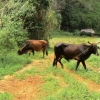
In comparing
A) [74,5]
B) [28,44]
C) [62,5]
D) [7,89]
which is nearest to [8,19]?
[28,44]

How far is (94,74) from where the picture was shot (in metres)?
16.2

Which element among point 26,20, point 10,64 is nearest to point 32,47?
point 10,64

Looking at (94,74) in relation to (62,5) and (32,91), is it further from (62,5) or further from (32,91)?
(62,5)

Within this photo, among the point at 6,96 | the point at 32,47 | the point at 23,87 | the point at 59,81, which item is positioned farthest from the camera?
the point at 32,47

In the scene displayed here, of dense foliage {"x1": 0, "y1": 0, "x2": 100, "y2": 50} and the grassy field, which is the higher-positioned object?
dense foliage {"x1": 0, "y1": 0, "x2": 100, "y2": 50}

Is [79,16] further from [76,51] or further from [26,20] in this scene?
[76,51]

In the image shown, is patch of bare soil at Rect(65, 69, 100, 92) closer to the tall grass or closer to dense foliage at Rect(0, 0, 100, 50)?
the tall grass

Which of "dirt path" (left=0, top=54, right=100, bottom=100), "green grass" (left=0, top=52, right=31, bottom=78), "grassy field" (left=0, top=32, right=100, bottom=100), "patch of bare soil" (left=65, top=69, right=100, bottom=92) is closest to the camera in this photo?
"grassy field" (left=0, top=32, right=100, bottom=100)

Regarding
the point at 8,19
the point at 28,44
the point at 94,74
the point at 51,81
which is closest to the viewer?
the point at 51,81

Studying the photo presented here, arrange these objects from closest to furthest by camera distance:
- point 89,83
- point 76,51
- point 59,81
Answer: point 59,81, point 89,83, point 76,51

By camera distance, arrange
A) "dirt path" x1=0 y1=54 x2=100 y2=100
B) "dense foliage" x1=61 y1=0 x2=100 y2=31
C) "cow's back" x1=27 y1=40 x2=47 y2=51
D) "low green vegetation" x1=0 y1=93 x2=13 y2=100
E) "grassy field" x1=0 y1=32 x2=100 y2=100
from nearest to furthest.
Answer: "low green vegetation" x1=0 y1=93 x2=13 y2=100
"grassy field" x1=0 y1=32 x2=100 y2=100
"dirt path" x1=0 y1=54 x2=100 y2=100
"cow's back" x1=27 y1=40 x2=47 y2=51
"dense foliage" x1=61 y1=0 x2=100 y2=31

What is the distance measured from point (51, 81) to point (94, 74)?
2.85 meters

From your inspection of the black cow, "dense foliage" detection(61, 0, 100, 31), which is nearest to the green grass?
the black cow

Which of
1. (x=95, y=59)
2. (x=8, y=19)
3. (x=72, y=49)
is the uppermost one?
(x=8, y=19)
